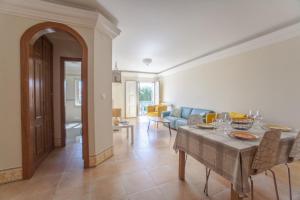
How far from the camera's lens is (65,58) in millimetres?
3592

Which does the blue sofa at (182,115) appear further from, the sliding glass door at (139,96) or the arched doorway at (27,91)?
the arched doorway at (27,91)

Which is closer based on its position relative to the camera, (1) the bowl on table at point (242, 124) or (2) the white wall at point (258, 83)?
(1) the bowl on table at point (242, 124)

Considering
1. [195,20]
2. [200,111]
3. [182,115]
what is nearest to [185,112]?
[182,115]

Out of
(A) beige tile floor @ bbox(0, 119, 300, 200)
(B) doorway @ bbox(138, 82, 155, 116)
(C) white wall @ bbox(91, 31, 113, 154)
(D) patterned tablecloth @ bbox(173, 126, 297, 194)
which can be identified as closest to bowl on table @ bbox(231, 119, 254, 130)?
(D) patterned tablecloth @ bbox(173, 126, 297, 194)

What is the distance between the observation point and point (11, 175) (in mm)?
2211

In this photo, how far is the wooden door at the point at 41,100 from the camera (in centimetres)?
256

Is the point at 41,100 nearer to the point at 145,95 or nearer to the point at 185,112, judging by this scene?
the point at 185,112

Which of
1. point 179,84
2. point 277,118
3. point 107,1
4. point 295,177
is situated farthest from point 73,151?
point 179,84

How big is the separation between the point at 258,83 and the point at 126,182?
355 cm

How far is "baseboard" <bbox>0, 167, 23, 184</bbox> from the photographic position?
7.11 feet

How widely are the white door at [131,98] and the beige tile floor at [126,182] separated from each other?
557cm

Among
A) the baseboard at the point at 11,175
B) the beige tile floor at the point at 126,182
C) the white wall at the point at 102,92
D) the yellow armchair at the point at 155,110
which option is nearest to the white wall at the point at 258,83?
the beige tile floor at the point at 126,182

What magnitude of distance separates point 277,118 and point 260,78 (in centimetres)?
95

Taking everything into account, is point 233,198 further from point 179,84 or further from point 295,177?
point 179,84
